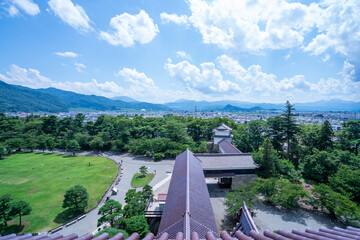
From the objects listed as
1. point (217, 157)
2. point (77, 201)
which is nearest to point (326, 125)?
point (217, 157)

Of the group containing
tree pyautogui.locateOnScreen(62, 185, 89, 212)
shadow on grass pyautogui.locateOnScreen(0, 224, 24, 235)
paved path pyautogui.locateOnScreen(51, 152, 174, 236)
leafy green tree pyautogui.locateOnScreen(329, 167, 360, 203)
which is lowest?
shadow on grass pyautogui.locateOnScreen(0, 224, 24, 235)

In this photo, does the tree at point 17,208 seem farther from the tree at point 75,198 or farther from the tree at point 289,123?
the tree at point 289,123

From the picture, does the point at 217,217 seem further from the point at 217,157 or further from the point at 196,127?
the point at 196,127

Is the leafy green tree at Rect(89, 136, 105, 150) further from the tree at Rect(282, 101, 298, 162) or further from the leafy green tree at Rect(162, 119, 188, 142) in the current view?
the tree at Rect(282, 101, 298, 162)

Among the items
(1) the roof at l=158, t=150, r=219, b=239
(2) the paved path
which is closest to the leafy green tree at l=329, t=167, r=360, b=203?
(1) the roof at l=158, t=150, r=219, b=239

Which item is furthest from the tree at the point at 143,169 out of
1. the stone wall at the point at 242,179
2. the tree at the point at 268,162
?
the tree at the point at 268,162
